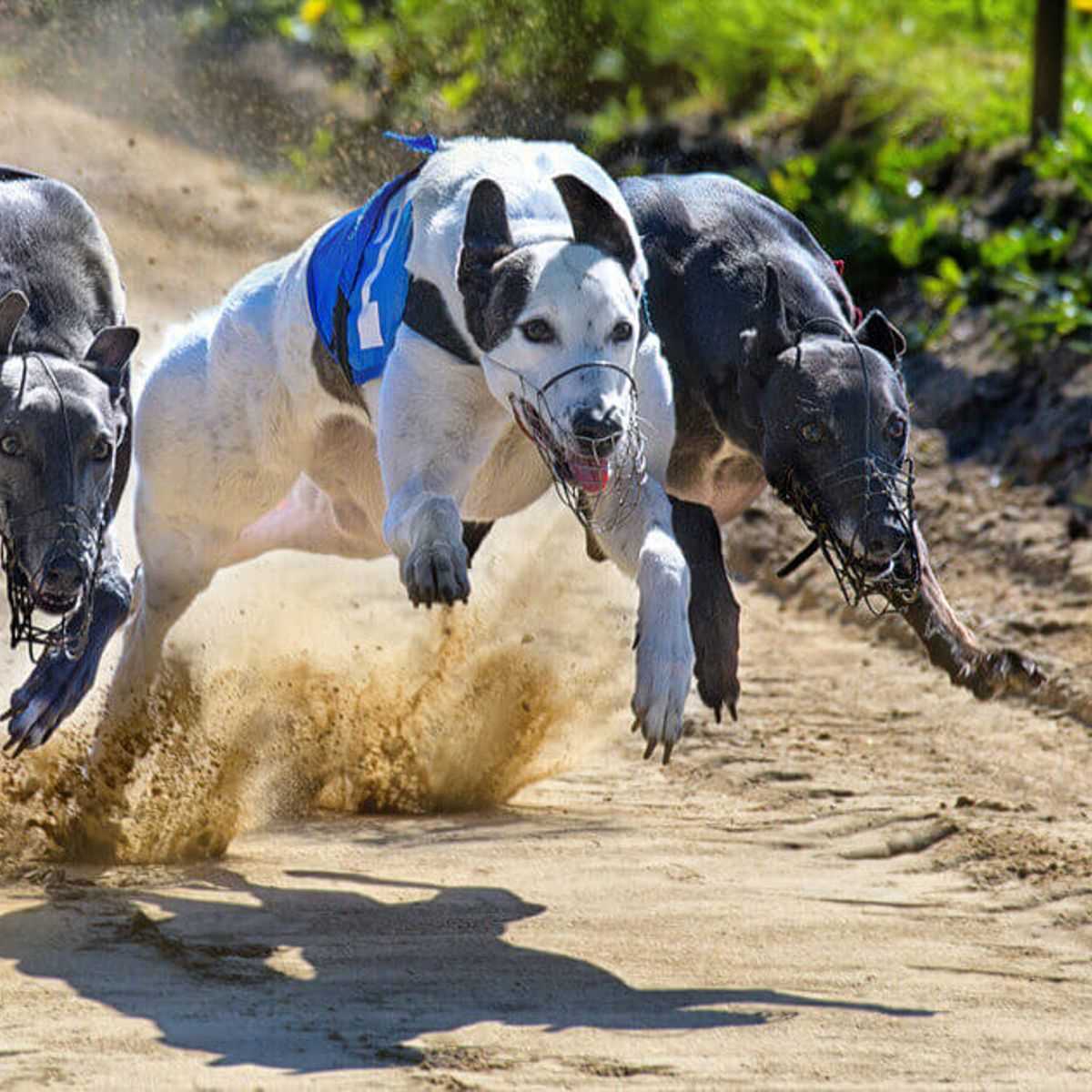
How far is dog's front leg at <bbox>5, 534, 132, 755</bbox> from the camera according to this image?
527 cm

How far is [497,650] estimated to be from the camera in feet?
23.6

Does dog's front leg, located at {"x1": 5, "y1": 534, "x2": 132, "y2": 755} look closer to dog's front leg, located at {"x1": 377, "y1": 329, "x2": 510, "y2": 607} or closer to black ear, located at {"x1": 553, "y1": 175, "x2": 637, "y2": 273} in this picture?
dog's front leg, located at {"x1": 377, "y1": 329, "x2": 510, "y2": 607}

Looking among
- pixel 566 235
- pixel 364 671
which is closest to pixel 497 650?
pixel 364 671

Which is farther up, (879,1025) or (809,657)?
(809,657)

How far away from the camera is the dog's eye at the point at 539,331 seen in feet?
15.7

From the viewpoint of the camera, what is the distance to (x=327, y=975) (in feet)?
15.8

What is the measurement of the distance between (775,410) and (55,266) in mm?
1788

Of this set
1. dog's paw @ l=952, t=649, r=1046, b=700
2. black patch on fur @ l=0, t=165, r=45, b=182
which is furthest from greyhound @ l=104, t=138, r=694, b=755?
dog's paw @ l=952, t=649, r=1046, b=700

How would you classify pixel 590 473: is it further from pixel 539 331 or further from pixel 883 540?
pixel 883 540

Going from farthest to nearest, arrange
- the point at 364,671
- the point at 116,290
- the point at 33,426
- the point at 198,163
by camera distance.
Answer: the point at 198,163
the point at 364,671
the point at 116,290
the point at 33,426

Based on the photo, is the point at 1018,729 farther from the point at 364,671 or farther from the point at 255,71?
the point at 255,71

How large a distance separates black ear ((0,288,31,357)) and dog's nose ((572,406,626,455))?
1.29 meters

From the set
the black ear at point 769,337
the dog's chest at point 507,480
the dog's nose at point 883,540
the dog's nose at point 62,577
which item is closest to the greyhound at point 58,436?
the dog's nose at point 62,577

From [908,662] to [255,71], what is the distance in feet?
18.3
